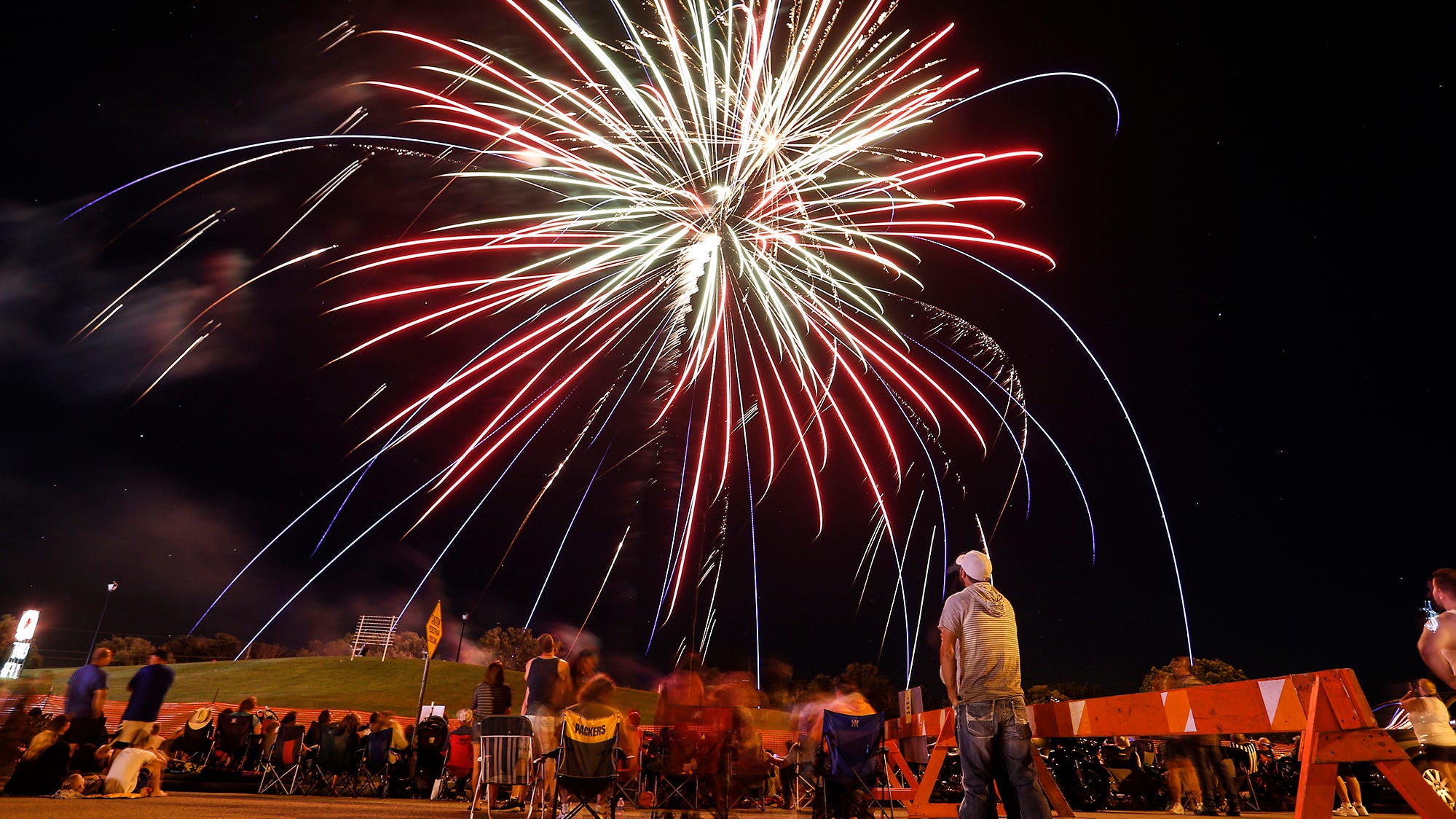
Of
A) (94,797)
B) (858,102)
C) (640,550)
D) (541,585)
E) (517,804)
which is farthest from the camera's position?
(640,550)

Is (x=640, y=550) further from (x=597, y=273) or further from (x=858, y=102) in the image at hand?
(x=858, y=102)

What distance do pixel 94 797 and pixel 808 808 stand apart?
8245mm

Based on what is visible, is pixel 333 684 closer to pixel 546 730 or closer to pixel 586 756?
pixel 546 730

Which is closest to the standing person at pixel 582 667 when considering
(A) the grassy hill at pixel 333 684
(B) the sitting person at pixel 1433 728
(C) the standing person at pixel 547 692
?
(C) the standing person at pixel 547 692

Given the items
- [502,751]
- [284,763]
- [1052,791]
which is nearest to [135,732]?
[284,763]

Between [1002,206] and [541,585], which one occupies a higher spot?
[1002,206]

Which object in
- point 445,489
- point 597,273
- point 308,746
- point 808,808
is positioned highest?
point 597,273

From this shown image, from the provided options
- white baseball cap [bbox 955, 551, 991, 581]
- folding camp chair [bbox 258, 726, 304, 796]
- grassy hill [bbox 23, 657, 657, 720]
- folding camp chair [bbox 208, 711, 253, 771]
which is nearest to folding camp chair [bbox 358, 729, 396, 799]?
folding camp chair [bbox 258, 726, 304, 796]

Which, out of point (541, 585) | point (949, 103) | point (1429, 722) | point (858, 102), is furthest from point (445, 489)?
point (1429, 722)

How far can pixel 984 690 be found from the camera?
15.6ft

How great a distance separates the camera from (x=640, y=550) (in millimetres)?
18781

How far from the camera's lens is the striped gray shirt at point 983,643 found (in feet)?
15.6

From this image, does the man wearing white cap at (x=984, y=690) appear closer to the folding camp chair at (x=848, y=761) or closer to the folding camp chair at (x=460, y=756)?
the folding camp chair at (x=848, y=761)

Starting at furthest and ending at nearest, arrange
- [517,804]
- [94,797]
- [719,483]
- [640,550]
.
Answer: [640,550], [719,483], [517,804], [94,797]
